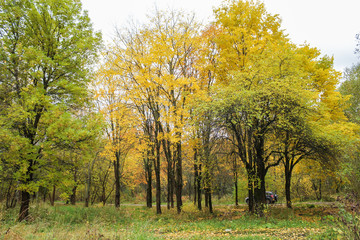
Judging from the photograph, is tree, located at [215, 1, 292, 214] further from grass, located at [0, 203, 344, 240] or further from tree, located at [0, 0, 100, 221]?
tree, located at [0, 0, 100, 221]

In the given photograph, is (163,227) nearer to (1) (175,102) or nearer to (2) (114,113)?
(1) (175,102)

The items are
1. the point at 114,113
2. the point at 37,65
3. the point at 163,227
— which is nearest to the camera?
the point at 163,227

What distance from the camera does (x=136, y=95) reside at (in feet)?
41.3

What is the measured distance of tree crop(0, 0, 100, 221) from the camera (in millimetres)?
8789

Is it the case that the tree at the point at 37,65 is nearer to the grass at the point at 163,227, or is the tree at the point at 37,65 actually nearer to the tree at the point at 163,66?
the grass at the point at 163,227

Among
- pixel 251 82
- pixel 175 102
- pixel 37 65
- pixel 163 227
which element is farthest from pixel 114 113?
pixel 251 82

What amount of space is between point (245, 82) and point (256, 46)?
2722mm

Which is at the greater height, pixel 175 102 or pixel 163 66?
pixel 163 66

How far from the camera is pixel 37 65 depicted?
9.79 metres

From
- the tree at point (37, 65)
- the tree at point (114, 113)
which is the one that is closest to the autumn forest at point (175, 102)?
the tree at point (37, 65)

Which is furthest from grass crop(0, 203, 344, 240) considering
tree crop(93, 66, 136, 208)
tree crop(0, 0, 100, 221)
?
tree crop(93, 66, 136, 208)

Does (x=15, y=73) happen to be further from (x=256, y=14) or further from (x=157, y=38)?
(x=256, y=14)

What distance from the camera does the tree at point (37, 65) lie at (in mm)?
8789

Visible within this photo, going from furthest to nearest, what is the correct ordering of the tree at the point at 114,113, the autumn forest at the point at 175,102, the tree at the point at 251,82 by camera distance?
the tree at the point at 114,113, the tree at the point at 251,82, the autumn forest at the point at 175,102
